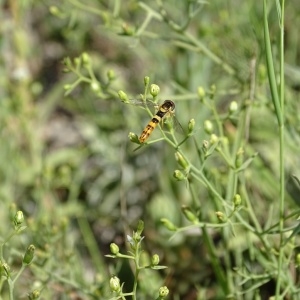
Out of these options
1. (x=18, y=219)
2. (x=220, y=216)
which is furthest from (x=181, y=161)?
(x=18, y=219)

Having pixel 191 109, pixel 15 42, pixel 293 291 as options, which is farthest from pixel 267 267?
pixel 15 42

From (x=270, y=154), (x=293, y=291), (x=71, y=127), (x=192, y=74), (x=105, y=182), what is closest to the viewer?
(x=293, y=291)

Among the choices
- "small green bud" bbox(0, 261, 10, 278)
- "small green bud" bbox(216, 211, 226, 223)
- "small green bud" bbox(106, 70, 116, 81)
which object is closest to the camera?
"small green bud" bbox(0, 261, 10, 278)

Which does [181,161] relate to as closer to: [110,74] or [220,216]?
[220,216]

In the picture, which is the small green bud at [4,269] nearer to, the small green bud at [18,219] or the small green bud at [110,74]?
the small green bud at [18,219]

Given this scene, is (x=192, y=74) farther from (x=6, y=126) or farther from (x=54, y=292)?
(x=54, y=292)

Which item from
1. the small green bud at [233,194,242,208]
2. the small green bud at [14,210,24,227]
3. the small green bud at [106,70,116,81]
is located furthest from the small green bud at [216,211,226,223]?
the small green bud at [106,70,116,81]

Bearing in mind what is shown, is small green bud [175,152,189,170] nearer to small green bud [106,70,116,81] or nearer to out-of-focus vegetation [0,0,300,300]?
out-of-focus vegetation [0,0,300,300]

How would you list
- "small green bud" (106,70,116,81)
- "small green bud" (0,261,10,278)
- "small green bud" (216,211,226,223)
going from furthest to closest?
"small green bud" (106,70,116,81), "small green bud" (216,211,226,223), "small green bud" (0,261,10,278)

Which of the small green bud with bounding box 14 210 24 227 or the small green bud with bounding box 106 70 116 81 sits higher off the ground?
the small green bud with bounding box 106 70 116 81

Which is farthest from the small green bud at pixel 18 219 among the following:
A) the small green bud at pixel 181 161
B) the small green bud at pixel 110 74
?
the small green bud at pixel 110 74
